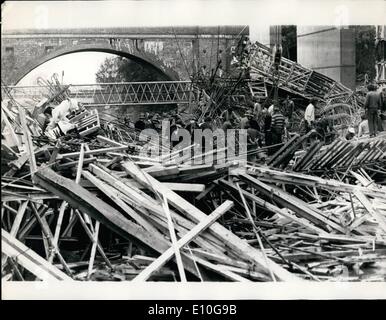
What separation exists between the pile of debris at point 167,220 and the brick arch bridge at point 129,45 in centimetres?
81

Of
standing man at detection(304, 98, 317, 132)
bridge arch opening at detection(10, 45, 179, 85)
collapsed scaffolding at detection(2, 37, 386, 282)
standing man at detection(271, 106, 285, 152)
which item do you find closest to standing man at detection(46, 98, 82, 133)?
collapsed scaffolding at detection(2, 37, 386, 282)

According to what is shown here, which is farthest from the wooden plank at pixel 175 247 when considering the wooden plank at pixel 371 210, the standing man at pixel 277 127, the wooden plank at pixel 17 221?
the standing man at pixel 277 127

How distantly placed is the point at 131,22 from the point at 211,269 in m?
3.11

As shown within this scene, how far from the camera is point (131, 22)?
5957mm

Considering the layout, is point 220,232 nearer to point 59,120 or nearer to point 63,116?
point 59,120

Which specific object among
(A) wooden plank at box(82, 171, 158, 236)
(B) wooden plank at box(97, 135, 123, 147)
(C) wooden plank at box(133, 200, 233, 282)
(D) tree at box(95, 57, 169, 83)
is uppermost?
(D) tree at box(95, 57, 169, 83)

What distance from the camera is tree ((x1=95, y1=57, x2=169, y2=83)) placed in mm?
8938

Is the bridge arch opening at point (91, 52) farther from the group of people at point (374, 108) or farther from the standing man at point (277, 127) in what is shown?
the group of people at point (374, 108)

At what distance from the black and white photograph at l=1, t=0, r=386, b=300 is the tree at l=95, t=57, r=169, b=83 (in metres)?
0.32

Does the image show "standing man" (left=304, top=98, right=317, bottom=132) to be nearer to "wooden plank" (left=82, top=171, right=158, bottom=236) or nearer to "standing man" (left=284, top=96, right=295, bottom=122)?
"standing man" (left=284, top=96, right=295, bottom=122)

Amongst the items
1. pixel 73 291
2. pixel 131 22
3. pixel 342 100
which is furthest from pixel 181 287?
pixel 342 100

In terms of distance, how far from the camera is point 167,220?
17.4 feet

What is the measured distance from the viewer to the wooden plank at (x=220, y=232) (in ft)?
16.2
